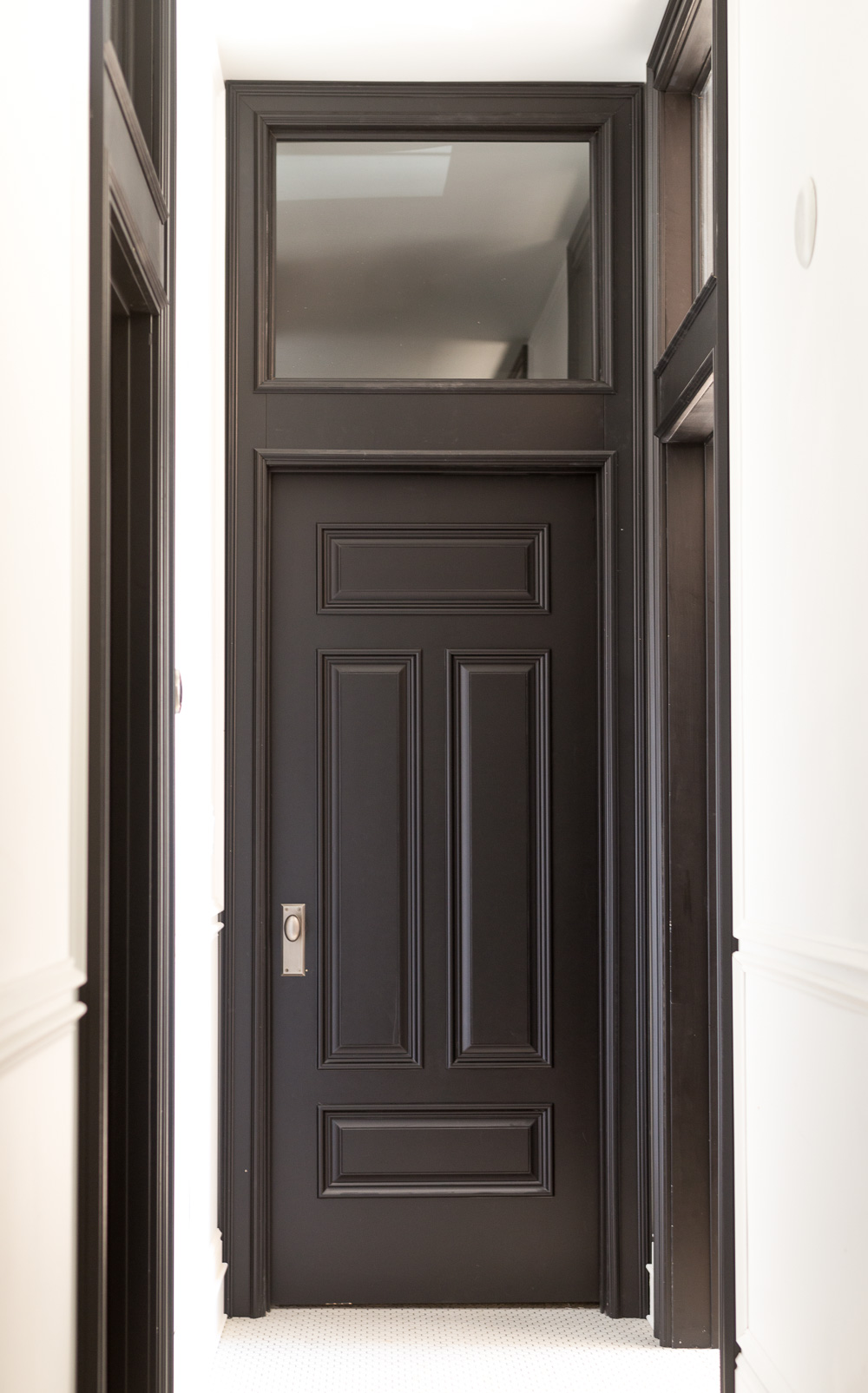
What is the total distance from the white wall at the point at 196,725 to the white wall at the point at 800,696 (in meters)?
1.11

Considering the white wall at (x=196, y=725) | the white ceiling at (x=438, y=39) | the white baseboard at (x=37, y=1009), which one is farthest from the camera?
the white ceiling at (x=438, y=39)

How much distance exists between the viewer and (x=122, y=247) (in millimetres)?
1712

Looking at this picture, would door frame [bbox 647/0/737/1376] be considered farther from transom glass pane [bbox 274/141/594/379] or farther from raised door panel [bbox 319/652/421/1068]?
raised door panel [bbox 319/652/421/1068]

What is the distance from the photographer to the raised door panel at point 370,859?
2908mm

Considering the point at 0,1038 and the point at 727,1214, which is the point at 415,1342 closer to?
the point at 727,1214

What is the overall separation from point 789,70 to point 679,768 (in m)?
1.47

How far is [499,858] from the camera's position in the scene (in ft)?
9.64

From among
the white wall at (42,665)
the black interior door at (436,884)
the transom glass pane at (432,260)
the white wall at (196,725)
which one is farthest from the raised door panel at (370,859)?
the white wall at (42,665)

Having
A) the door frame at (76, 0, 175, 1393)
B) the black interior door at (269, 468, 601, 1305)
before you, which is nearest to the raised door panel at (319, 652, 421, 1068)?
the black interior door at (269, 468, 601, 1305)

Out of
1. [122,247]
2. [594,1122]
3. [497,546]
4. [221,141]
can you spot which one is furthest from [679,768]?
[221,141]

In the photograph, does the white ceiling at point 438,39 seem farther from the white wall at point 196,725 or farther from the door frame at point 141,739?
the door frame at point 141,739

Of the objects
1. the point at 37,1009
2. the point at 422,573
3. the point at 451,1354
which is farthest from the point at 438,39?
the point at 451,1354

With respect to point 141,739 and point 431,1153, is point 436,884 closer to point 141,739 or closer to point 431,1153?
point 431,1153

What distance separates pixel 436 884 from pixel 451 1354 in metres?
1.03
